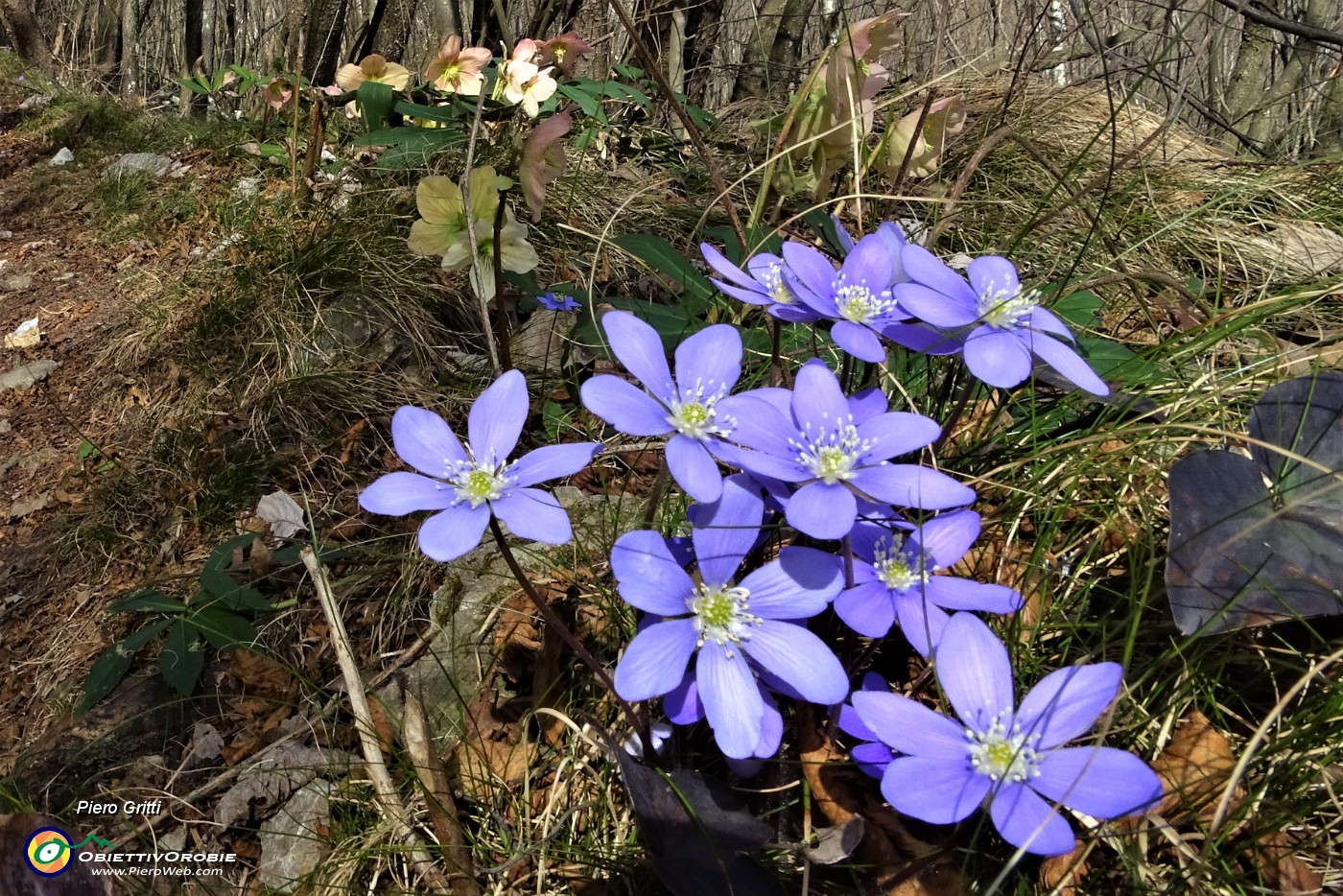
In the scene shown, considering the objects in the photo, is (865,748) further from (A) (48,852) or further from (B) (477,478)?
(A) (48,852)

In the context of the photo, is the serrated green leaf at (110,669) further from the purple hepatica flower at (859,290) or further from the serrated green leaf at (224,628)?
the purple hepatica flower at (859,290)

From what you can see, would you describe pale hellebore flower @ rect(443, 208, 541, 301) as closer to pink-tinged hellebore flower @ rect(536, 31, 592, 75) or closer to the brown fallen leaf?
pink-tinged hellebore flower @ rect(536, 31, 592, 75)

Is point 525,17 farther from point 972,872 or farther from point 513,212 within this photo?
point 972,872

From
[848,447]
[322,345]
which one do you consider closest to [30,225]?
[322,345]

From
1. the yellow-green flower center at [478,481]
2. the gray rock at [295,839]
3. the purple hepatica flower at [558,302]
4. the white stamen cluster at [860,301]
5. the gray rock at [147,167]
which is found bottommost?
the gray rock at [295,839]

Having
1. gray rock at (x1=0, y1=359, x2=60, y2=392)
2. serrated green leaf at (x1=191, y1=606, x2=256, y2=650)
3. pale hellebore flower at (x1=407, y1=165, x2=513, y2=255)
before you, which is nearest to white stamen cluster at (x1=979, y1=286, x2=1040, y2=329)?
pale hellebore flower at (x1=407, y1=165, x2=513, y2=255)

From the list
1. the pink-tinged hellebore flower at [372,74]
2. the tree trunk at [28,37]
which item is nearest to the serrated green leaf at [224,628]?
the pink-tinged hellebore flower at [372,74]
